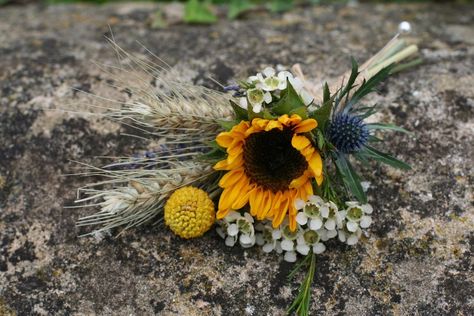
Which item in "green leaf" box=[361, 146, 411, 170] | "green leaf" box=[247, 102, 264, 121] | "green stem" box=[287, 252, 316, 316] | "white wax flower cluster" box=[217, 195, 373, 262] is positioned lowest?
"green stem" box=[287, 252, 316, 316]

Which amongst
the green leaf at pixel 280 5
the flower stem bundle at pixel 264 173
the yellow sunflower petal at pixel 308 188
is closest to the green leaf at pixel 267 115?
the flower stem bundle at pixel 264 173

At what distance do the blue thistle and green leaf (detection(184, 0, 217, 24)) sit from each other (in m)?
1.32

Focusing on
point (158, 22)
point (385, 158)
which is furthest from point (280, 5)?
point (385, 158)

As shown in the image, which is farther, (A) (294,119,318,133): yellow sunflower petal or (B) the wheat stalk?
(B) the wheat stalk

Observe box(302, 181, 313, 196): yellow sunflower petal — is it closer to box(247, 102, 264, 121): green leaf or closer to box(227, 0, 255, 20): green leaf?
box(247, 102, 264, 121): green leaf

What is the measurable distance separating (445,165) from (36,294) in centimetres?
142

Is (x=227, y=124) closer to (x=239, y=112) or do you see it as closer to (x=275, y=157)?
(x=239, y=112)

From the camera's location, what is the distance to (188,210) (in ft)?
6.11

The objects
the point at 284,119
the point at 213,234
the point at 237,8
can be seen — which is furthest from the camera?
the point at 237,8

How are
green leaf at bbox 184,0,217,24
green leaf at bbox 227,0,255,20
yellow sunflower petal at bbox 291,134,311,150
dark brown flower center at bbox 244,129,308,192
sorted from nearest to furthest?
1. yellow sunflower petal at bbox 291,134,311,150
2. dark brown flower center at bbox 244,129,308,192
3. green leaf at bbox 184,0,217,24
4. green leaf at bbox 227,0,255,20

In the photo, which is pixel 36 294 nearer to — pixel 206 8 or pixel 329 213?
pixel 329 213

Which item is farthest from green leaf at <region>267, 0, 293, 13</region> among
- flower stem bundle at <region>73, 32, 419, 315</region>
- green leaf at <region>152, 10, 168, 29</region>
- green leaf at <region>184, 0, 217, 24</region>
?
flower stem bundle at <region>73, 32, 419, 315</region>

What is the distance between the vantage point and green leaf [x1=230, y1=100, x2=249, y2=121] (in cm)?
179

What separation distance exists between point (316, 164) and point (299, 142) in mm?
82
